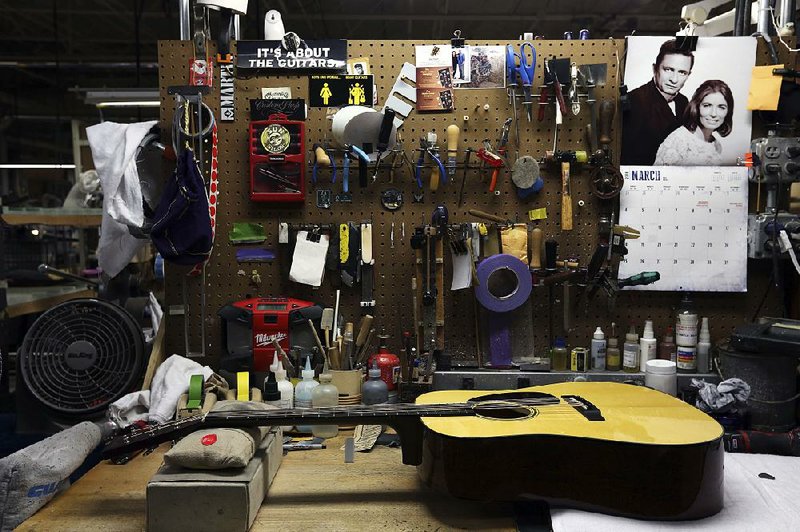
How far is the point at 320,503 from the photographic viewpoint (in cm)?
146

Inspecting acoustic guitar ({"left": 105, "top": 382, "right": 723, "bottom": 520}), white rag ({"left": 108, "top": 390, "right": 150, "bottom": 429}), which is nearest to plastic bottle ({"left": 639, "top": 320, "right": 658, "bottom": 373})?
acoustic guitar ({"left": 105, "top": 382, "right": 723, "bottom": 520})

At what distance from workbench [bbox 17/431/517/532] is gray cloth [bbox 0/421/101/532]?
3cm

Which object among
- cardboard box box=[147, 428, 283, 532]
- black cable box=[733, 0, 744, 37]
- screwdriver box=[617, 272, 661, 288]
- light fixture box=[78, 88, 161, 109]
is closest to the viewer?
cardboard box box=[147, 428, 283, 532]

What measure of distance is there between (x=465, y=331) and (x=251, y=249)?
0.81 metres

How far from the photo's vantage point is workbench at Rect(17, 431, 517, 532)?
137 centimetres

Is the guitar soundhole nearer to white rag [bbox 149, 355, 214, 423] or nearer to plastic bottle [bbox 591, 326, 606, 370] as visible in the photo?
plastic bottle [bbox 591, 326, 606, 370]

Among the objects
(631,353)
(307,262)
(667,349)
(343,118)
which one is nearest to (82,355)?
(307,262)

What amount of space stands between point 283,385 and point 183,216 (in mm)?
615

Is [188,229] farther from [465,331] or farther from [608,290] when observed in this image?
[608,290]

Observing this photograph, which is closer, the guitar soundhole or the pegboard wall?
the guitar soundhole

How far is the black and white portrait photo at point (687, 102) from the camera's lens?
2100 millimetres

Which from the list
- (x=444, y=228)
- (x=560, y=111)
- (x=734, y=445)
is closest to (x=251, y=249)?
(x=444, y=228)

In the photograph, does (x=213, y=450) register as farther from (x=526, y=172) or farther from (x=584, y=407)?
(x=526, y=172)

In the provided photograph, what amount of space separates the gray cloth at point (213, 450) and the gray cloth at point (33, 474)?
0.27m
